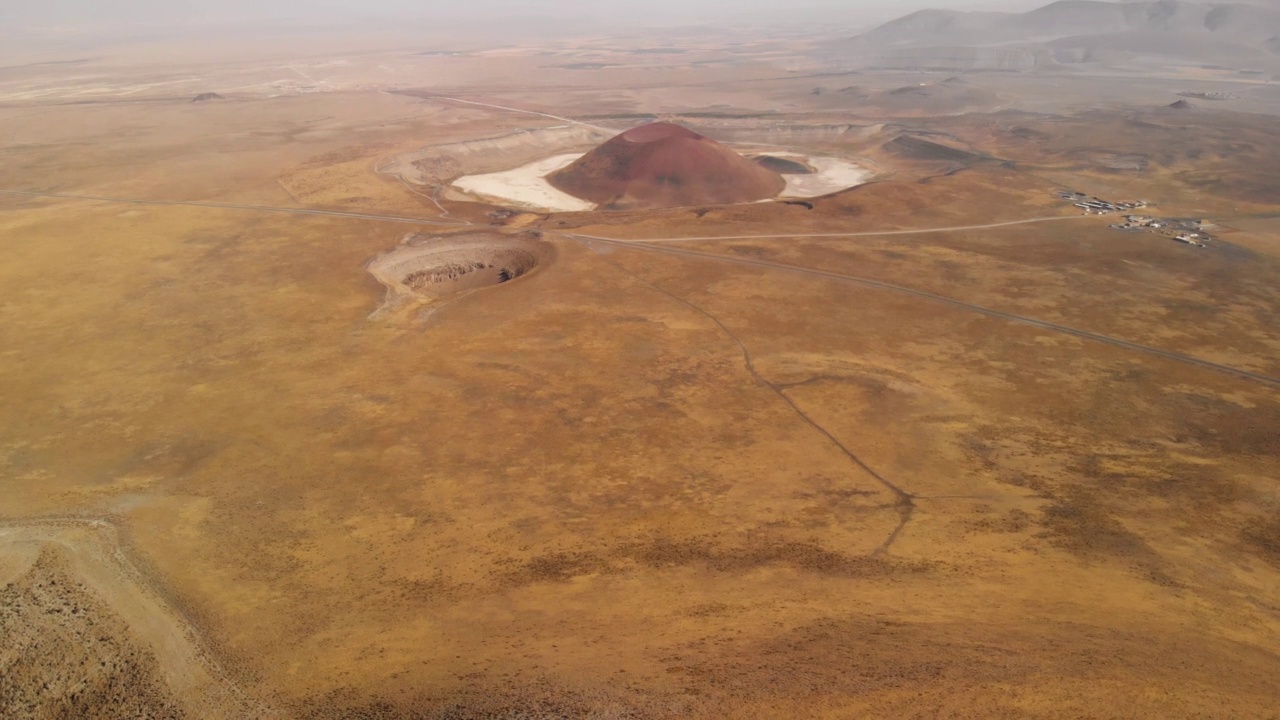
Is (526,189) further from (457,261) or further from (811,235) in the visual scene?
(811,235)

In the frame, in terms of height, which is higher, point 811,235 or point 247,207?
point 811,235

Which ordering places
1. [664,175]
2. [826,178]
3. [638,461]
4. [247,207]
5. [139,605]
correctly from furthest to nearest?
1. [826,178]
2. [664,175]
3. [247,207]
4. [638,461]
5. [139,605]

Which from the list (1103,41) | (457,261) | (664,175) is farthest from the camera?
(1103,41)

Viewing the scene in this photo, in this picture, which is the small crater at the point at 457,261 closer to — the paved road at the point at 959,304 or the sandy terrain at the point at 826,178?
the paved road at the point at 959,304

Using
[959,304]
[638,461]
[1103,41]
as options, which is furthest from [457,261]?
[1103,41]

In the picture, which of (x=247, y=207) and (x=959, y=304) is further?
(x=247, y=207)

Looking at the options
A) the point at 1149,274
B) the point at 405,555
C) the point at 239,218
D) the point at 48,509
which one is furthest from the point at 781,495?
the point at 239,218

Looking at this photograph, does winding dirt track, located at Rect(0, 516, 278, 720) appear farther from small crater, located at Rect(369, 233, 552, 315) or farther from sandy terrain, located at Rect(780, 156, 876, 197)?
sandy terrain, located at Rect(780, 156, 876, 197)
